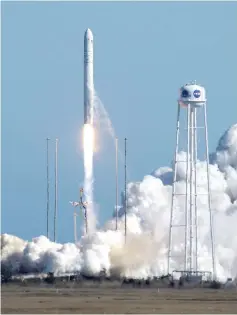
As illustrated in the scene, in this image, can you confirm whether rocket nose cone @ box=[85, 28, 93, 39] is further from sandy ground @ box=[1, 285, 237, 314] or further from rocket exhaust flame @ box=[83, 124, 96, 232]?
sandy ground @ box=[1, 285, 237, 314]

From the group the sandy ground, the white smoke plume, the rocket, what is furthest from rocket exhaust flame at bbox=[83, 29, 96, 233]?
the sandy ground

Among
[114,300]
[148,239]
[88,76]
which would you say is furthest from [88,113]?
[114,300]

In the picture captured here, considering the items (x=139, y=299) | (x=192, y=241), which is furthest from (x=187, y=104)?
(x=139, y=299)

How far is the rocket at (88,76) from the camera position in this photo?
452 ft

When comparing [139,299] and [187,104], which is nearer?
[139,299]

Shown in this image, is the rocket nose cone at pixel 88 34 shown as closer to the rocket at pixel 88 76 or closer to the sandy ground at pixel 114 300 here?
the rocket at pixel 88 76

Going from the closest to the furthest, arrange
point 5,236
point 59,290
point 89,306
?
point 89,306, point 59,290, point 5,236

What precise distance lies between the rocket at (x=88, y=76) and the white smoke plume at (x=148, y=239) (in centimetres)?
943

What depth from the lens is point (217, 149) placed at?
152 metres

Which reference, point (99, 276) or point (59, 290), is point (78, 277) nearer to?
point (99, 276)

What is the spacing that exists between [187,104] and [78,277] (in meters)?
15.9

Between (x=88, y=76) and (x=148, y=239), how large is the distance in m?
14.4

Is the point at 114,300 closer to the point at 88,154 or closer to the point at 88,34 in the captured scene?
the point at 88,154

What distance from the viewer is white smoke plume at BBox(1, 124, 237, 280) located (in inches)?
5404
